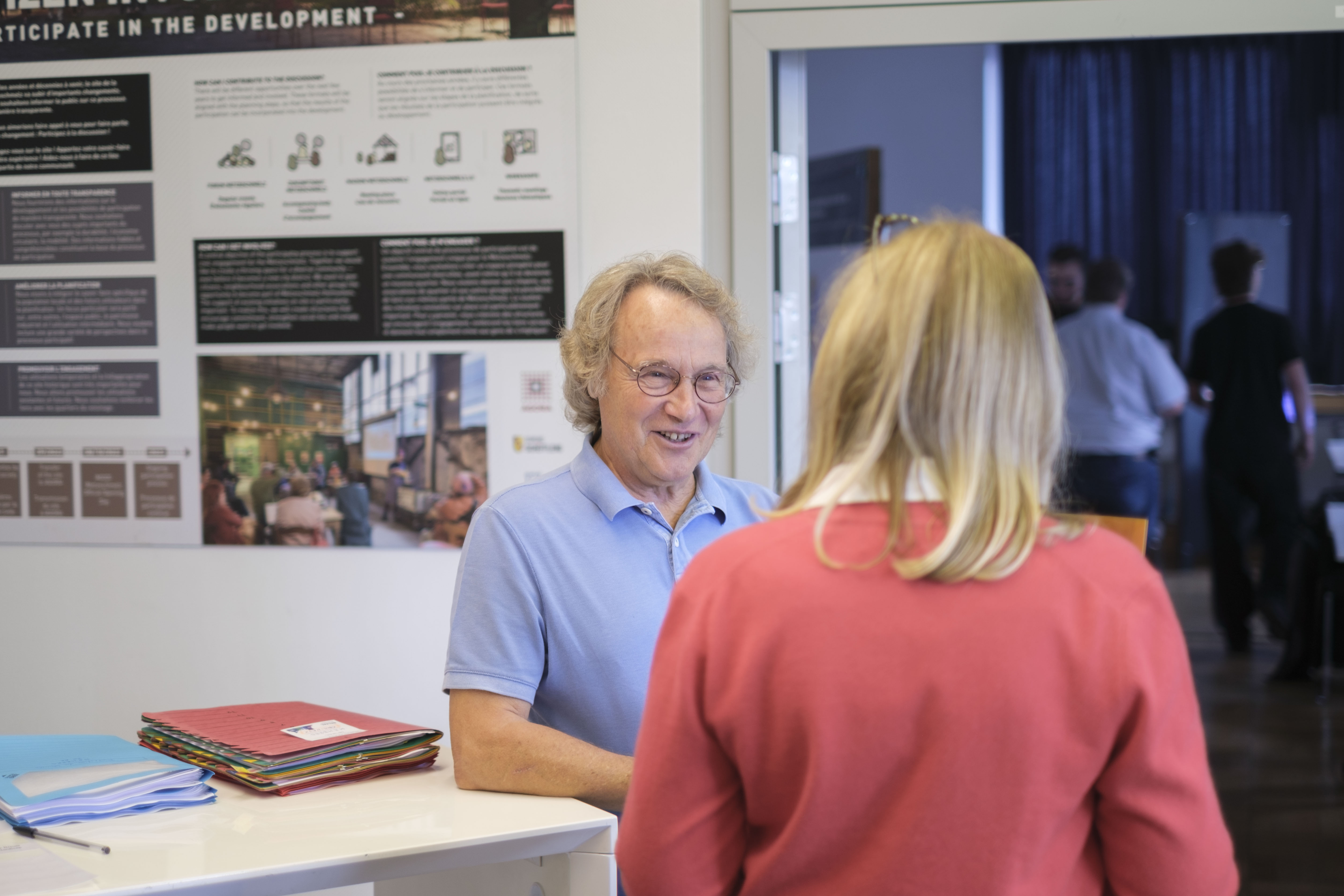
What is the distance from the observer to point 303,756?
1435mm

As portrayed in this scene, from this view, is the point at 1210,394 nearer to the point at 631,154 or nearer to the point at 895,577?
the point at 631,154

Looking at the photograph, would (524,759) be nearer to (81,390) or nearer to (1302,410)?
(81,390)

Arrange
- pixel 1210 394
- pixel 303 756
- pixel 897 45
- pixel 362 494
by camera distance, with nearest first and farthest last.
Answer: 1. pixel 303 756
2. pixel 897 45
3. pixel 362 494
4. pixel 1210 394

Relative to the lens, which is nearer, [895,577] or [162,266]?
[895,577]

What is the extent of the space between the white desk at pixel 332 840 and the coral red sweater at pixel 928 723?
431 millimetres

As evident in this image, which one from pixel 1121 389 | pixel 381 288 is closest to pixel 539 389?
pixel 381 288

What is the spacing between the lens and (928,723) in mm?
805

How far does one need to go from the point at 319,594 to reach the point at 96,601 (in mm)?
580

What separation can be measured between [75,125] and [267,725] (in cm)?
183

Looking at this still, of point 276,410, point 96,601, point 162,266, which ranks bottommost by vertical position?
point 96,601

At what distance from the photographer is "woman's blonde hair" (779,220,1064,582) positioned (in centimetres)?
81

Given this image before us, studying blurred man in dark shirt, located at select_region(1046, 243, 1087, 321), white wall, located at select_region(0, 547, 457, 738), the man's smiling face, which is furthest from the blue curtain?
white wall, located at select_region(0, 547, 457, 738)

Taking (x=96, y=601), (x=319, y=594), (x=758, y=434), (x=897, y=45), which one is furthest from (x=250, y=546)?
(x=897, y=45)

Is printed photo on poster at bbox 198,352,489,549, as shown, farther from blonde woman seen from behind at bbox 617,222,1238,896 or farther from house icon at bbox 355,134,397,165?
blonde woman seen from behind at bbox 617,222,1238,896
